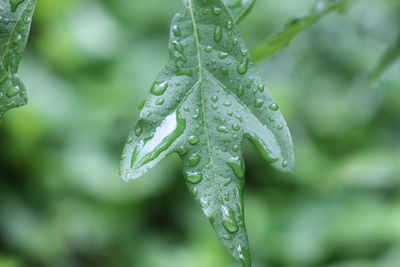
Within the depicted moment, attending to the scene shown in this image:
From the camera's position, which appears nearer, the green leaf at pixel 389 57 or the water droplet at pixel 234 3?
the water droplet at pixel 234 3

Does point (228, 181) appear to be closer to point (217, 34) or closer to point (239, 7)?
point (217, 34)

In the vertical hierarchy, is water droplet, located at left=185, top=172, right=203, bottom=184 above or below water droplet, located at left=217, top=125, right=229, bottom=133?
below

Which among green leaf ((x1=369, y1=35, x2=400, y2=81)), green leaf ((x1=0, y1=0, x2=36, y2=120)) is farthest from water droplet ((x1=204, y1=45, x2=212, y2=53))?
green leaf ((x1=369, y1=35, x2=400, y2=81))

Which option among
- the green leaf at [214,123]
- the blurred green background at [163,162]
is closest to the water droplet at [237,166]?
the green leaf at [214,123]

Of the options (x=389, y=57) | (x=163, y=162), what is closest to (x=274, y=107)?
(x=389, y=57)

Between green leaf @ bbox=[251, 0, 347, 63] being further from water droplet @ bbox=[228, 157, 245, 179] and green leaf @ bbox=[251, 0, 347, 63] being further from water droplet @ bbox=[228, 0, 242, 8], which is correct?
water droplet @ bbox=[228, 157, 245, 179]

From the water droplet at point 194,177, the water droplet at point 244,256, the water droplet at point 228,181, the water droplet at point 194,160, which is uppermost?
the water droplet at point 194,160

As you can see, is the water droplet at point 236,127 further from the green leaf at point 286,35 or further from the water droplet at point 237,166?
the green leaf at point 286,35

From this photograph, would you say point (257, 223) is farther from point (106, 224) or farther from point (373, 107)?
point (373, 107)
